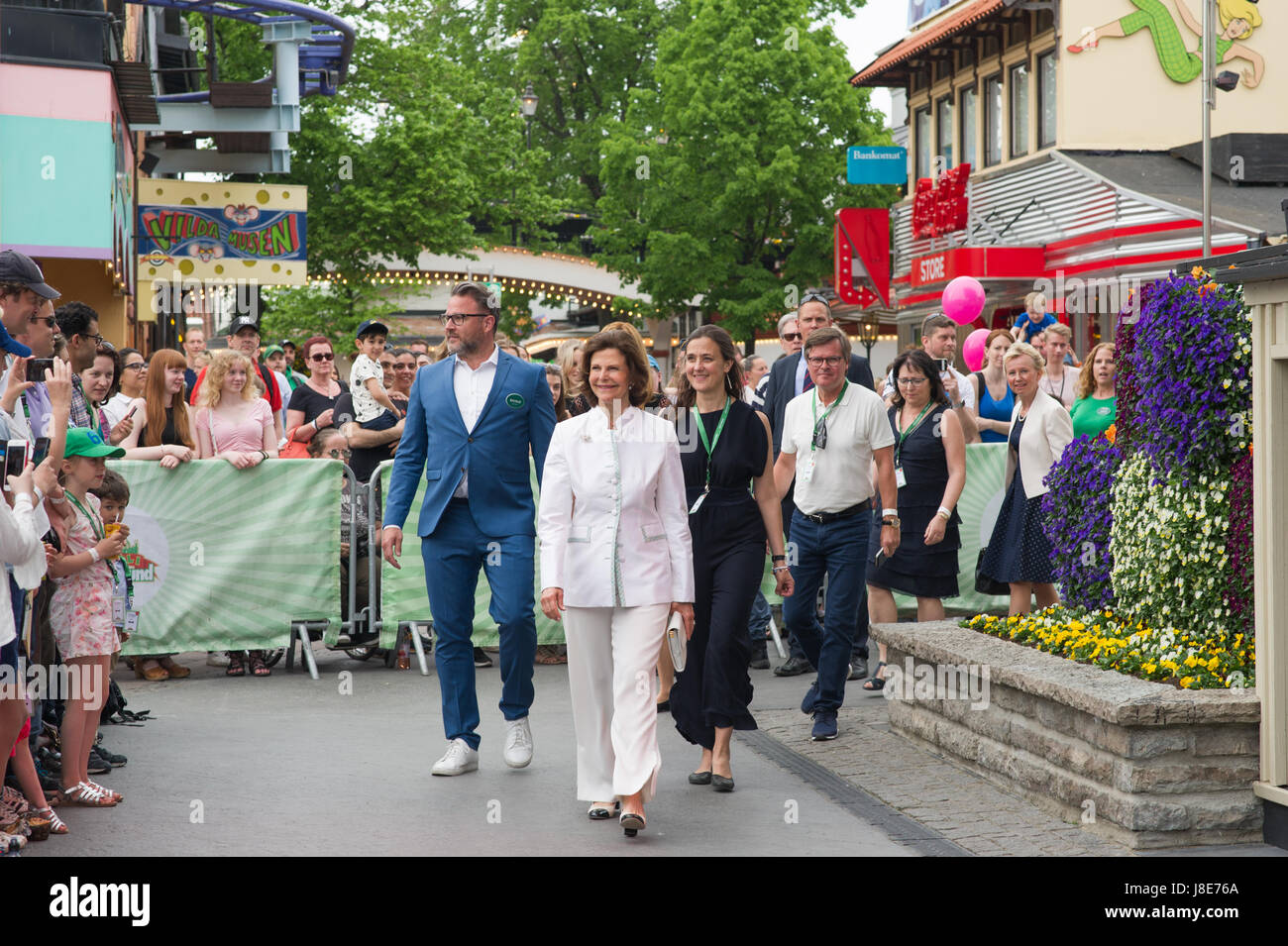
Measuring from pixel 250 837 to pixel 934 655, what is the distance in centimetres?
321

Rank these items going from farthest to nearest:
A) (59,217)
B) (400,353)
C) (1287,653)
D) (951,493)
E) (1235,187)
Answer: (1235,187) → (59,217) → (400,353) → (951,493) → (1287,653)

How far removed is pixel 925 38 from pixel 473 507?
29526mm

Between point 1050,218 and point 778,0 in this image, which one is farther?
point 778,0

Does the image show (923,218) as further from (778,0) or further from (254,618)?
(254,618)

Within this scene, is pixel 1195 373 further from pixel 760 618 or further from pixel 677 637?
pixel 760 618

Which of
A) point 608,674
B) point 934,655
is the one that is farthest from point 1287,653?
point 608,674

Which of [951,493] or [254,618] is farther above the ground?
[951,493]

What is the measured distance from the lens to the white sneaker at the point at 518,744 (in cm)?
775

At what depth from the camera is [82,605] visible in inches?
275

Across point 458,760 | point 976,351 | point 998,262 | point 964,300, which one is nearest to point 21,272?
point 458,760

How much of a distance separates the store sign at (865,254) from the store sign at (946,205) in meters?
3.72

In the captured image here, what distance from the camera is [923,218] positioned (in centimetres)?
3412

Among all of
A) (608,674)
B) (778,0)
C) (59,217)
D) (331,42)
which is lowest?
(608,674)

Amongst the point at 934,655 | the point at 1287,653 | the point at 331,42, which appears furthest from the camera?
the point at 331,42
